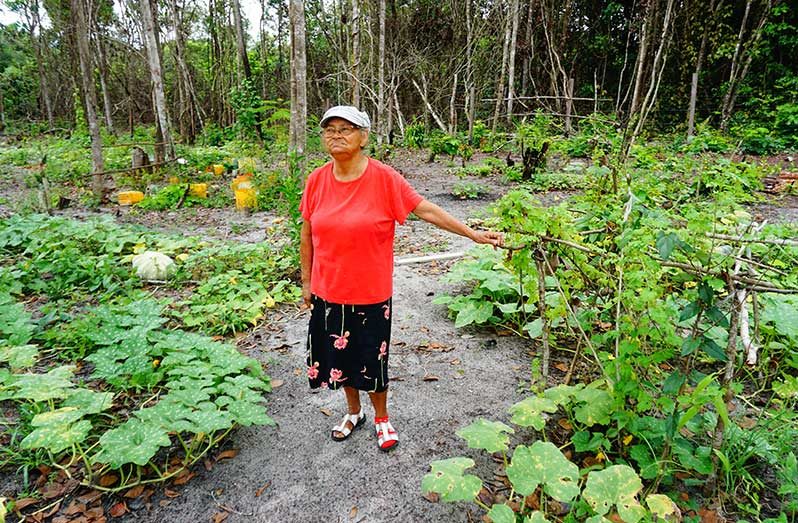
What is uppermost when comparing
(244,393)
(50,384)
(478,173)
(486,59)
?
(486,59)

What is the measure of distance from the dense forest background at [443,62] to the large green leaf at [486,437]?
6100 mm

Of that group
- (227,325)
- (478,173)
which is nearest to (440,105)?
(478,173)

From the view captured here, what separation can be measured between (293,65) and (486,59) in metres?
14.1

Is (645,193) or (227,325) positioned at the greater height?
(645,193)

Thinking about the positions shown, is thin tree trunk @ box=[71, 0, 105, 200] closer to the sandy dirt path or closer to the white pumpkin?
the white pumpkin

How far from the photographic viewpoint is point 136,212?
7852 millimetres

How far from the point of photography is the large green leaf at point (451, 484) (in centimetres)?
176

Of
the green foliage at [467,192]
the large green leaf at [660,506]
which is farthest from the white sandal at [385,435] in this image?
the green foliage at [467,192]

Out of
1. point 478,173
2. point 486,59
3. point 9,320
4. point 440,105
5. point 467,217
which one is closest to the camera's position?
point 9,320

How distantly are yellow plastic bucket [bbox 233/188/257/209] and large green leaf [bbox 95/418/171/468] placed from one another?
6012mm

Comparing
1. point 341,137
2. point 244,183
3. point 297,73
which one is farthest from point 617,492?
point 244,183

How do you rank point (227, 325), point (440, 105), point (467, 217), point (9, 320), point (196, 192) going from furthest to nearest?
1. point (440, 105)
2. point (196, 192)
3. point (467, 217)
4. point (227, 325)
5. point (9, 320)

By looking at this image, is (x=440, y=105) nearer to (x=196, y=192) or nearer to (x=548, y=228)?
(x=196, y=192)

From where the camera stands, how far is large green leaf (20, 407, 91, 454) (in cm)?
202
